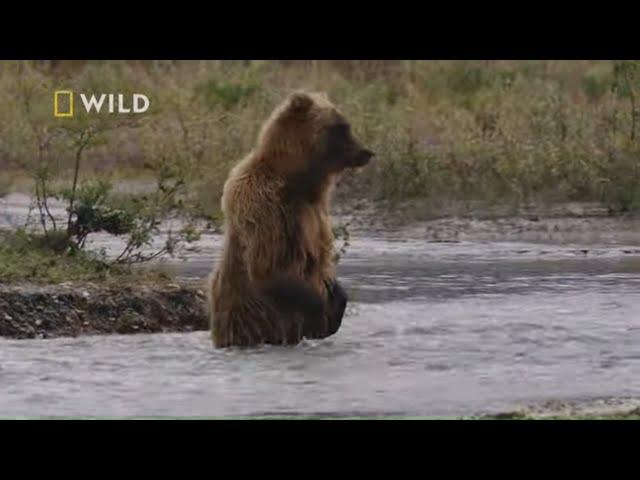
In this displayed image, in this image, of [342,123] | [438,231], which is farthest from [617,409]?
[438,231]

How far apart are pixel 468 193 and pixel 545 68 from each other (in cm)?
102

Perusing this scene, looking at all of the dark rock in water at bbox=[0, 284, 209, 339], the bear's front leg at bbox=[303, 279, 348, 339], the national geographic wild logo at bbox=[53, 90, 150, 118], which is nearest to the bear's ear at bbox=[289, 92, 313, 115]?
the bear's front leg at bbox=[303, 279, 348, 339]

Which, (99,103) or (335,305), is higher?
(99,103)

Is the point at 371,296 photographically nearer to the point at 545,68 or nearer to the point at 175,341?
the point at 175,341

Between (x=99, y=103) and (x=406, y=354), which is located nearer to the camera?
(x=406, y=354)

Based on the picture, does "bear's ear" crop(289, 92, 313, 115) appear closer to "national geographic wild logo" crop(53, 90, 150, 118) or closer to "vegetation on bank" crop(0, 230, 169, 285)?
"vegetation on bank" crop(0, 230, 169, 285)

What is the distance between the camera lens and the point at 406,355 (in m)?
9.30

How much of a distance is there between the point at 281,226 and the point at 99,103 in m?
2.25

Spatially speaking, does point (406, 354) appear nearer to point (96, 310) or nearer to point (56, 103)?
point (96, 310)

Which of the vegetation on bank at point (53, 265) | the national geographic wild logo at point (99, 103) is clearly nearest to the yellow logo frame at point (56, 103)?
the national geographic wild logo at point (99, 103)

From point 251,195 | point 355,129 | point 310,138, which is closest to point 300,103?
point 310,138

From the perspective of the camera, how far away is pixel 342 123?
9430 millimetres

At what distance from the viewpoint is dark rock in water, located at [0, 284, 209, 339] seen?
32.8 feet

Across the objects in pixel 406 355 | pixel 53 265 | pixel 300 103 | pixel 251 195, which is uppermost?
pixel 300 103
